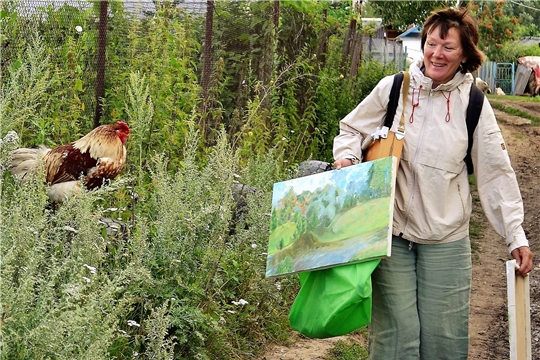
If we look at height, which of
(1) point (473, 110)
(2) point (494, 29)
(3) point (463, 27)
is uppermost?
(3) point (463, 27)

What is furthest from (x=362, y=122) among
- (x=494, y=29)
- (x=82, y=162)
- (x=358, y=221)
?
(x=494, y=29)

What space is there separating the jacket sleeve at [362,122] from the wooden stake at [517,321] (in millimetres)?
924

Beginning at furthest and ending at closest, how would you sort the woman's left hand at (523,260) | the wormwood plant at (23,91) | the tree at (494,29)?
the tree at (494,29)
the wormwood plant at (23,91)
the woman's left hand at (523,260)

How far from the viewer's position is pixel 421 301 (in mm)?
4465

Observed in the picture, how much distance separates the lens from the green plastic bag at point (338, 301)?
404 centimetres

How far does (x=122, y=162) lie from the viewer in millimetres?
6121

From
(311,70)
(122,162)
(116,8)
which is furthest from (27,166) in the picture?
(311,70)

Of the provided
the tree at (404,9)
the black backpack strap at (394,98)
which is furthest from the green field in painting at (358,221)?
the tree at (404,9)

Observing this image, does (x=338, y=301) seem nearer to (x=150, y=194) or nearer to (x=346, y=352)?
(x=346, y=352)

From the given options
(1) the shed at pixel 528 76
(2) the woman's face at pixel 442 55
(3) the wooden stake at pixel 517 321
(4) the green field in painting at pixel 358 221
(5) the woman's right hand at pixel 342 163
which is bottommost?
(1) the shed at pixel 528 76

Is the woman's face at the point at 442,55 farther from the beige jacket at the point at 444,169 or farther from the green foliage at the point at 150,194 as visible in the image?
the green foliage at the point at 150,194

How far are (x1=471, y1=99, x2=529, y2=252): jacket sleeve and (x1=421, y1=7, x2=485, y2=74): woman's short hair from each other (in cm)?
22

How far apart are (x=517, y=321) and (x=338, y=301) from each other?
87 centimetres

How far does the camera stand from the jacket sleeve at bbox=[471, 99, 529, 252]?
4.43m
